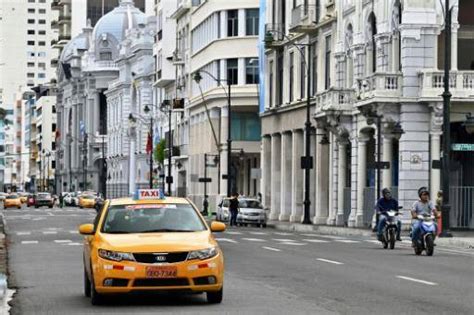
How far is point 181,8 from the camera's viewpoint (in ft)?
371

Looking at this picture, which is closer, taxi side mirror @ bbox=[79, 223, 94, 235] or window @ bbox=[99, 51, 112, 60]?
taxi side mirror @ bbox=[79, 223, 94, 235]

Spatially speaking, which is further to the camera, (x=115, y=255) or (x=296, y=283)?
(x=296, y=283)

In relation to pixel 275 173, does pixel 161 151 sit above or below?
above

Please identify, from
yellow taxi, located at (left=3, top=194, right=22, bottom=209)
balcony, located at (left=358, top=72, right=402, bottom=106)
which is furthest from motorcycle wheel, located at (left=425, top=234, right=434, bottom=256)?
yellow taxi, located at (left=3, top=194, right=22, bottom=209)

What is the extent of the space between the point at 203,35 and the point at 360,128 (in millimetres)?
43473

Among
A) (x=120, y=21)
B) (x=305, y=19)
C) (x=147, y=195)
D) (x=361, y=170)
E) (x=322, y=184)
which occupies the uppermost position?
(x=120, y=21)

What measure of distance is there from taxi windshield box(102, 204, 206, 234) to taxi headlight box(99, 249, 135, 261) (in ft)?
3.13

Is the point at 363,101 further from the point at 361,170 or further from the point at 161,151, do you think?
the point at 161,151

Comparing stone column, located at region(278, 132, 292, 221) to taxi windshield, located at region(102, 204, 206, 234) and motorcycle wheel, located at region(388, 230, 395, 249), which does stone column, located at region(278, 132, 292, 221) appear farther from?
taxi windshield, located at region(102, 204, 206, 234)

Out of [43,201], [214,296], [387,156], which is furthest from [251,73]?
[214,296]

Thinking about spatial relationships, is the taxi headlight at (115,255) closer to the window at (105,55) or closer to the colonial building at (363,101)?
the colonial building at (363,101)

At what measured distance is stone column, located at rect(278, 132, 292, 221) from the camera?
7556 centimetres

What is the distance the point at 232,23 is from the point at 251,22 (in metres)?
1.38

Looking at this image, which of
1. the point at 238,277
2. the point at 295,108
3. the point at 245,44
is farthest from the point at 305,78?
the point at 238,277
